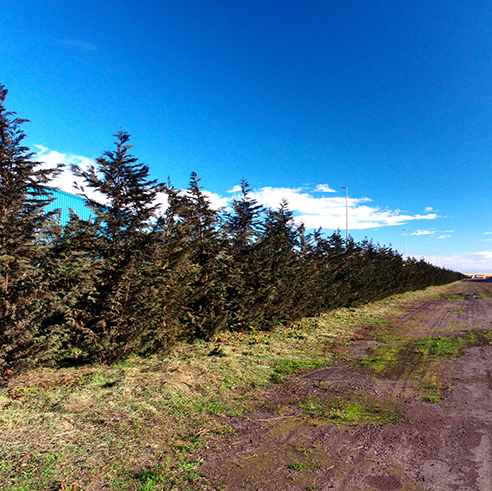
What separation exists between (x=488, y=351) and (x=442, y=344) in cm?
111

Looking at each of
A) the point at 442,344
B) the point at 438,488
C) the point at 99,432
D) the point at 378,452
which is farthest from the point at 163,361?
the point at 442,344

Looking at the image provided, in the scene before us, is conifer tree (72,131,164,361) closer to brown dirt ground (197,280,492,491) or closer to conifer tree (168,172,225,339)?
conifer tree (168,172,225,339)

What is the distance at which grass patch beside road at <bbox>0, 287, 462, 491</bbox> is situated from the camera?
2.99 metres

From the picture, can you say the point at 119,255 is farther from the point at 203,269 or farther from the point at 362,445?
the point at 362,445

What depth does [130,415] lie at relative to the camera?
4141 millimetres

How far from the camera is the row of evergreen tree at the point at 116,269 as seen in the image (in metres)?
4.89

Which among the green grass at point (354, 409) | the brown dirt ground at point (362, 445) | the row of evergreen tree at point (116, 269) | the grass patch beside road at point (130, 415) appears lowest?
the green grass at point (354, 409)

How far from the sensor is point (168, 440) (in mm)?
3645

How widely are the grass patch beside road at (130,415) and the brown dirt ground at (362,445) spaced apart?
0.36 meters

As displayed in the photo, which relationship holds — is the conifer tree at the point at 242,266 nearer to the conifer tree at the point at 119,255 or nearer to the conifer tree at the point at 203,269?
the conifer tree at the point at 203,269

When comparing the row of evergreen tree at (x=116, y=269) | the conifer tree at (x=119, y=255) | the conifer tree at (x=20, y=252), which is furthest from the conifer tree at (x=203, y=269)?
the conifer tree at (x=20, y=252)

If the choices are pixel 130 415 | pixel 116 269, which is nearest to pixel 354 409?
pixel 130 415

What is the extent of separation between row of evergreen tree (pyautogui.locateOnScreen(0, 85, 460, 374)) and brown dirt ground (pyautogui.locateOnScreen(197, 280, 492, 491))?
3.10 m

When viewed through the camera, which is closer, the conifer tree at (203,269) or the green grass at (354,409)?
the green grass at (354,409)
